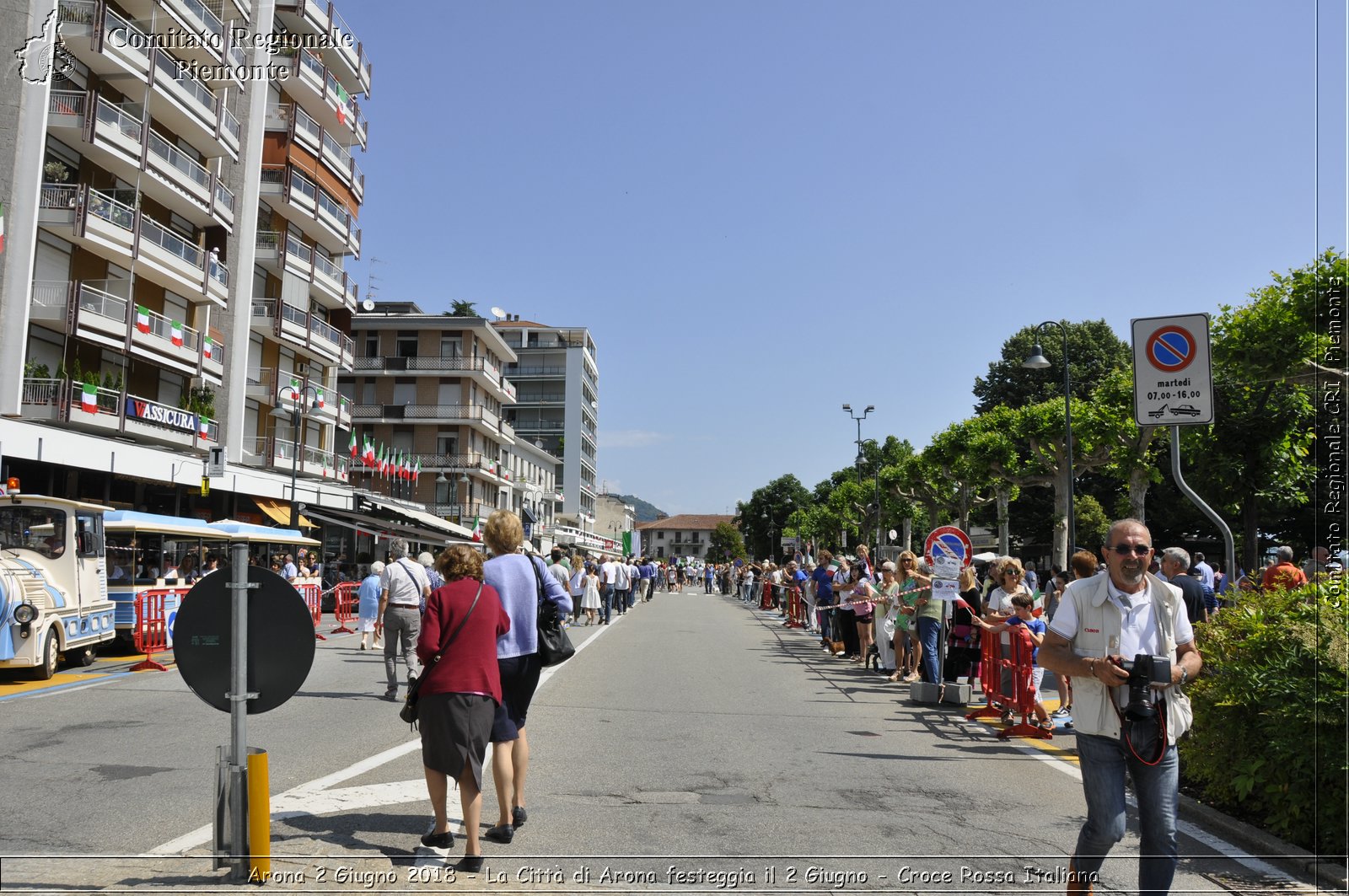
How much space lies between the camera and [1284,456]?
63.9 ft

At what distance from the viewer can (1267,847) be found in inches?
236

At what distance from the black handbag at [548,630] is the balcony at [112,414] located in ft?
76.2

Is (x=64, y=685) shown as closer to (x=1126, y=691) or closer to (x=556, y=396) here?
(x=1126, y=691)

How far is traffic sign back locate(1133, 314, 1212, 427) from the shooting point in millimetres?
8648

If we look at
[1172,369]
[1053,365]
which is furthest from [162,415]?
[1053,365]

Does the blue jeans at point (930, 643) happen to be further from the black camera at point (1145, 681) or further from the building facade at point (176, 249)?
the building facade at point (176, 249)

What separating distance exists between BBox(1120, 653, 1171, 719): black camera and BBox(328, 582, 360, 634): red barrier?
72.8 feet

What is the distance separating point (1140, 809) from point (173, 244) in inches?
1243

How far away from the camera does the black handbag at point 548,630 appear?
6.32 m

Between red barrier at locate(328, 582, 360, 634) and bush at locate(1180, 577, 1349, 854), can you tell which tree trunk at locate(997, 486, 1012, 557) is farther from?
bush at locate(1180, 577, 1349, 854)

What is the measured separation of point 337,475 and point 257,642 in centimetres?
3926

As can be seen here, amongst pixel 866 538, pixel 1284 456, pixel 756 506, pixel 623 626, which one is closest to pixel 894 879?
pixel 1284 456

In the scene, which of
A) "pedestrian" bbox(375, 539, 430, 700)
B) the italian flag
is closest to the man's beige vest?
"pedestrian" bbox(375, 539, 430, 700)

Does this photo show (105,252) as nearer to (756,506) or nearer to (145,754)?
(145,754)
